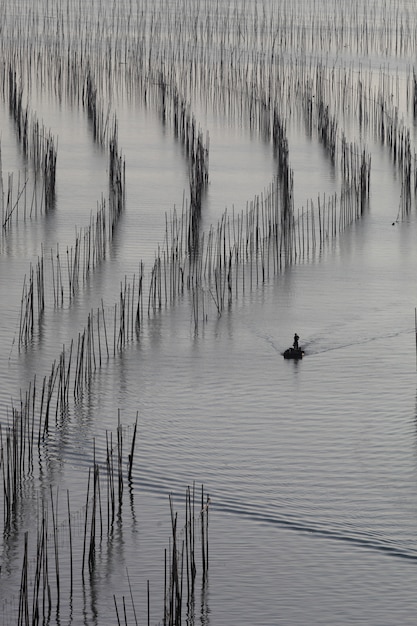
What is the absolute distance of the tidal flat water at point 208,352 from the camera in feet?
20.4

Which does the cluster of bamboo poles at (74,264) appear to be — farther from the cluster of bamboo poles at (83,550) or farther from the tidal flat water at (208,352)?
the cluster of bamboo poles at (83,550)

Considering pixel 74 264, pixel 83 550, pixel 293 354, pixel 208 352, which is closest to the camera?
pixel 83 550

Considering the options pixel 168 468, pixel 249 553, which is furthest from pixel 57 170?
pixel 249 553

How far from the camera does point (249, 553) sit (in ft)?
21.1

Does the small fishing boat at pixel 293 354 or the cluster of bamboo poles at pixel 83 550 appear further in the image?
the small fishing boat at pixel 293 354

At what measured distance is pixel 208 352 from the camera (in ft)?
31.2

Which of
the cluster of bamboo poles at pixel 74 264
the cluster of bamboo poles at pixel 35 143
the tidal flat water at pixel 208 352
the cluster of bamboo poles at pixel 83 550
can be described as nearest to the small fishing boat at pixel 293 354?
the tidal flat water at pixel 208 352

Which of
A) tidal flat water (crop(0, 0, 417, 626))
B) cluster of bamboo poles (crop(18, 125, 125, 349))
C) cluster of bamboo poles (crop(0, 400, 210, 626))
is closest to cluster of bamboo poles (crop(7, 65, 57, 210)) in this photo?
tidal flat water (crop(0, 0, 417, 626))

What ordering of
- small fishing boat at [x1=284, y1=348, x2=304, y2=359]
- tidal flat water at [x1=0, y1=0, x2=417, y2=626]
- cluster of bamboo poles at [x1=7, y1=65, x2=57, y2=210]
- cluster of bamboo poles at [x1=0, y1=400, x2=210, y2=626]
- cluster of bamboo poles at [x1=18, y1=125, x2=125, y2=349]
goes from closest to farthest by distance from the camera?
cluster of bamboo poles at [x1=0, y1=400, x2=210, y2=626] < tidal flat water at [x1=0, y1=0, x2=417, y2=626] < small fishing boat at [x1=284, y1=348, x2=304, y2=359] < cluster of bamboo poles at [x1=18, y1=125, x2=125, y2=349] < cluster of bamboo poles at [x1=7, y1=65, x2=57, y2=210]

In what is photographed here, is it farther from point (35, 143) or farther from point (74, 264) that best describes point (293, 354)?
point (35, 143)

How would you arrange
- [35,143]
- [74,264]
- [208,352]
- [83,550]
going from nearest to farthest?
[83,550] → [208,352] → [74,264] → [35,143]

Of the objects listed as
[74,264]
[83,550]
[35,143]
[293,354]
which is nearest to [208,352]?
[293,354]

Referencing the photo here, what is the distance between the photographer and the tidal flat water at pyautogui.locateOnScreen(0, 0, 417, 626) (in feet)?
20.4

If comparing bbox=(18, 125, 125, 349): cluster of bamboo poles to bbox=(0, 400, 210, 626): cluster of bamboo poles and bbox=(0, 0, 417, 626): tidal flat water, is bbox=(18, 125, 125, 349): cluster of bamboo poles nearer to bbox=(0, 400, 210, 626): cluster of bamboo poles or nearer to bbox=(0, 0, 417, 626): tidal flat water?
bbox=(0, 0, 417, 626): tidal flat water
